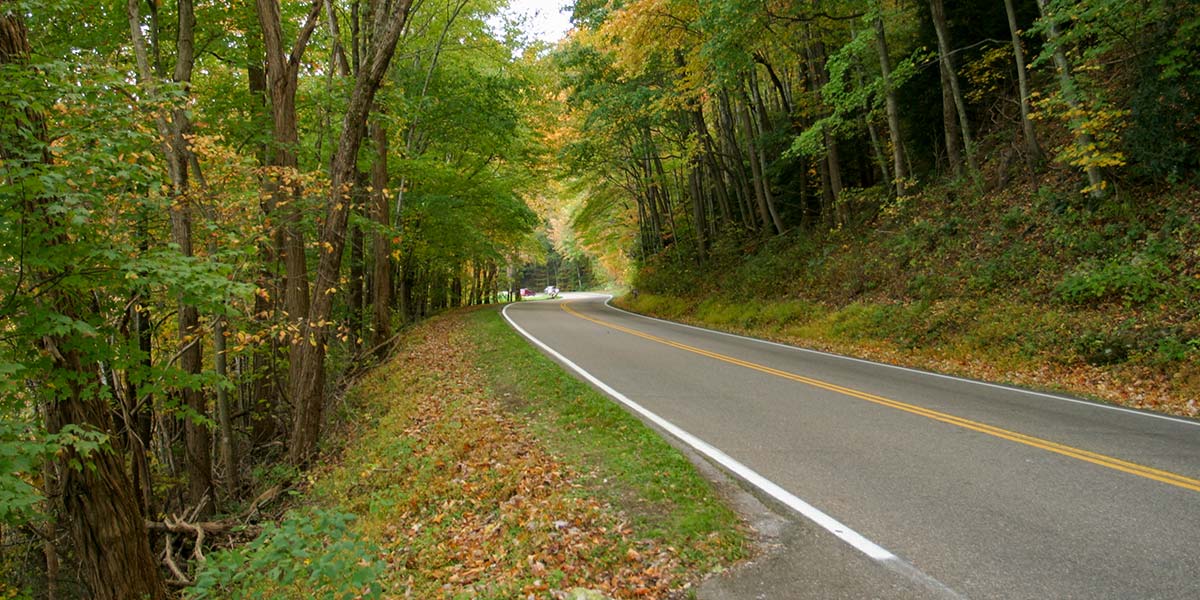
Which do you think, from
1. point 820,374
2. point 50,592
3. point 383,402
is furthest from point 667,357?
point 50,592

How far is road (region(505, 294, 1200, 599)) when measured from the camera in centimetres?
359

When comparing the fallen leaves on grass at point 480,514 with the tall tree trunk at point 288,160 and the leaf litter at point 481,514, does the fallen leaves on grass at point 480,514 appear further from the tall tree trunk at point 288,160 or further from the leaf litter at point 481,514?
the tall tree trunk at point 288,160

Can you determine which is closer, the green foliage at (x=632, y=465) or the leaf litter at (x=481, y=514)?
the leaf litter at (x=481, y=514)

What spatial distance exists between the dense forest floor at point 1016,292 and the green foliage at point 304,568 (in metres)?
9.59

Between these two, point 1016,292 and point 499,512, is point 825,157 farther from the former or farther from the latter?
point 499,512

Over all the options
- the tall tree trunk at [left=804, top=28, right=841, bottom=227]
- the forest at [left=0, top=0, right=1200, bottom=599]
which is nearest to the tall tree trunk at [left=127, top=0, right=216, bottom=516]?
the forest at [left=0, top=0, right=1200, bottom=599]

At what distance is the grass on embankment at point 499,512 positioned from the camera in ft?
12.9

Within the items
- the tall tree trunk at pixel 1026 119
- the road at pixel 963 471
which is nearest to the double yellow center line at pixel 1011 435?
the road at pixel 963 471

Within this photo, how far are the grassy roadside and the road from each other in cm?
104

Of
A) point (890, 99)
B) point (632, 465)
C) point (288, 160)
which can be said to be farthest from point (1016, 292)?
point (288, 160)

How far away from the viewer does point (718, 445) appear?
237 inches

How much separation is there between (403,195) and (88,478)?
12.9m

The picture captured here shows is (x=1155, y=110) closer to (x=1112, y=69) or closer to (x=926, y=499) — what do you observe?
(x=1112, y=69)

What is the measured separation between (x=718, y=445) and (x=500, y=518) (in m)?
2.39
